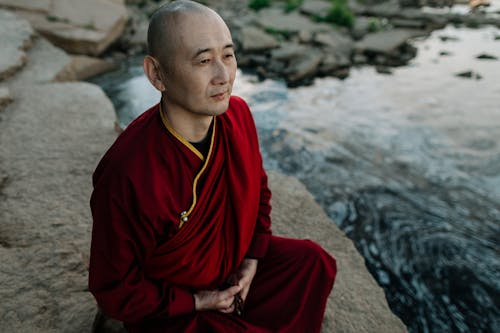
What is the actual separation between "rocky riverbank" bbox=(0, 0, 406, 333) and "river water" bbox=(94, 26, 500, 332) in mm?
745

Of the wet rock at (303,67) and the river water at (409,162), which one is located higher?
the wet rock at (303,67)

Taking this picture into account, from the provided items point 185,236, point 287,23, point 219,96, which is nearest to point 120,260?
point 185,236

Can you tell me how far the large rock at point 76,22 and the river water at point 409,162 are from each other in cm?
74

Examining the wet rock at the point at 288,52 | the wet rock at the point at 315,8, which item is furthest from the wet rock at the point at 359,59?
the wet rock at the point at 315,8

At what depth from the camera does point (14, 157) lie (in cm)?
334

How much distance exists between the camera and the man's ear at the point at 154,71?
1.56 metres

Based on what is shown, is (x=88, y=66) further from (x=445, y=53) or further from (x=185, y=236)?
(x=445, y=53)

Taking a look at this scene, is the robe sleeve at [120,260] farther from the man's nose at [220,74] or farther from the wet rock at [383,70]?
the wet rock at [383,70]

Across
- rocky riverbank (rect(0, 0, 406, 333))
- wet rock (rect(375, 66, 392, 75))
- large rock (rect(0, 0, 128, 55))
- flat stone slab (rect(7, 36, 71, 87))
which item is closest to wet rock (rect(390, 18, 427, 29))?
wet rock (rect(375, 66, 392, 75))

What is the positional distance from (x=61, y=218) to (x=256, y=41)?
668cm

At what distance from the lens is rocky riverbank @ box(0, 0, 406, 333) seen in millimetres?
1988

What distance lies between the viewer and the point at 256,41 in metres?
8.38

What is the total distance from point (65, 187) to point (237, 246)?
6.05ft

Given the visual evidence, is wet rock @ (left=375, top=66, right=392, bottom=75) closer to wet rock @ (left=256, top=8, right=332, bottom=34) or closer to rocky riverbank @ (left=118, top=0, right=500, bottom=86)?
rocky riverbank @ (left=118, top=0, right=500, bottom=86)
